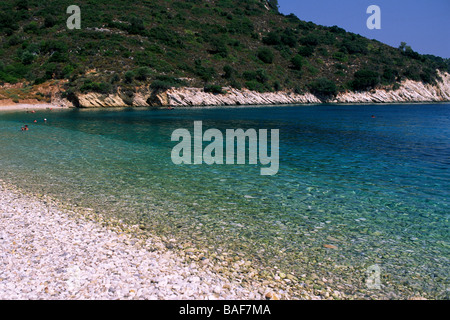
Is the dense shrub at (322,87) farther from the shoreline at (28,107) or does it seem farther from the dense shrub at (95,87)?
the shoreline at (28,107)

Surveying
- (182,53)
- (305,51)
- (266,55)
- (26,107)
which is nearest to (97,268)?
(26,107)

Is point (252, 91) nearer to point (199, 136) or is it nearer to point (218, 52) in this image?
point (218, 52)

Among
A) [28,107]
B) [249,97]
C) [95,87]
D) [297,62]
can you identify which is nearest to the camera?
[28,107]

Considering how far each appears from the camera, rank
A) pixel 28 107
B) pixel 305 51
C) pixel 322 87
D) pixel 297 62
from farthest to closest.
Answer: pixel 305 51 → pixel 297 62 → pixel 322 87 → pixel 28 107

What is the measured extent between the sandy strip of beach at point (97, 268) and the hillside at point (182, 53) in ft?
185

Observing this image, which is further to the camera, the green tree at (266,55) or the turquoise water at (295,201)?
the green tree at (266,55)

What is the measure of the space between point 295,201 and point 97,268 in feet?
21.6

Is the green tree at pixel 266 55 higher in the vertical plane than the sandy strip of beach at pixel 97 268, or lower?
higher

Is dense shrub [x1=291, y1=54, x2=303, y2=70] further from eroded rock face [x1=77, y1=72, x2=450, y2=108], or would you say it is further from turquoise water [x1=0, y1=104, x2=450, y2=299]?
turquoise water [x1=0, y1=104, x2=450, y2=299]

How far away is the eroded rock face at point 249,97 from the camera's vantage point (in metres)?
61.7

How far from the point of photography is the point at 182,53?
79.9 metres

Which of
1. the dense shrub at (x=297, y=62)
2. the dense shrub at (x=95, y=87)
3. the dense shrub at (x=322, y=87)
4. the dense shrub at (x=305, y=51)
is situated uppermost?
the dense shrub at (x=305, y=51)

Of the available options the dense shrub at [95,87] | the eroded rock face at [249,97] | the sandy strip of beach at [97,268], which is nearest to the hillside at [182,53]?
the dense shrub at [95,87]

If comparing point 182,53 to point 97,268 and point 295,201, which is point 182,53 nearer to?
point 295,201
